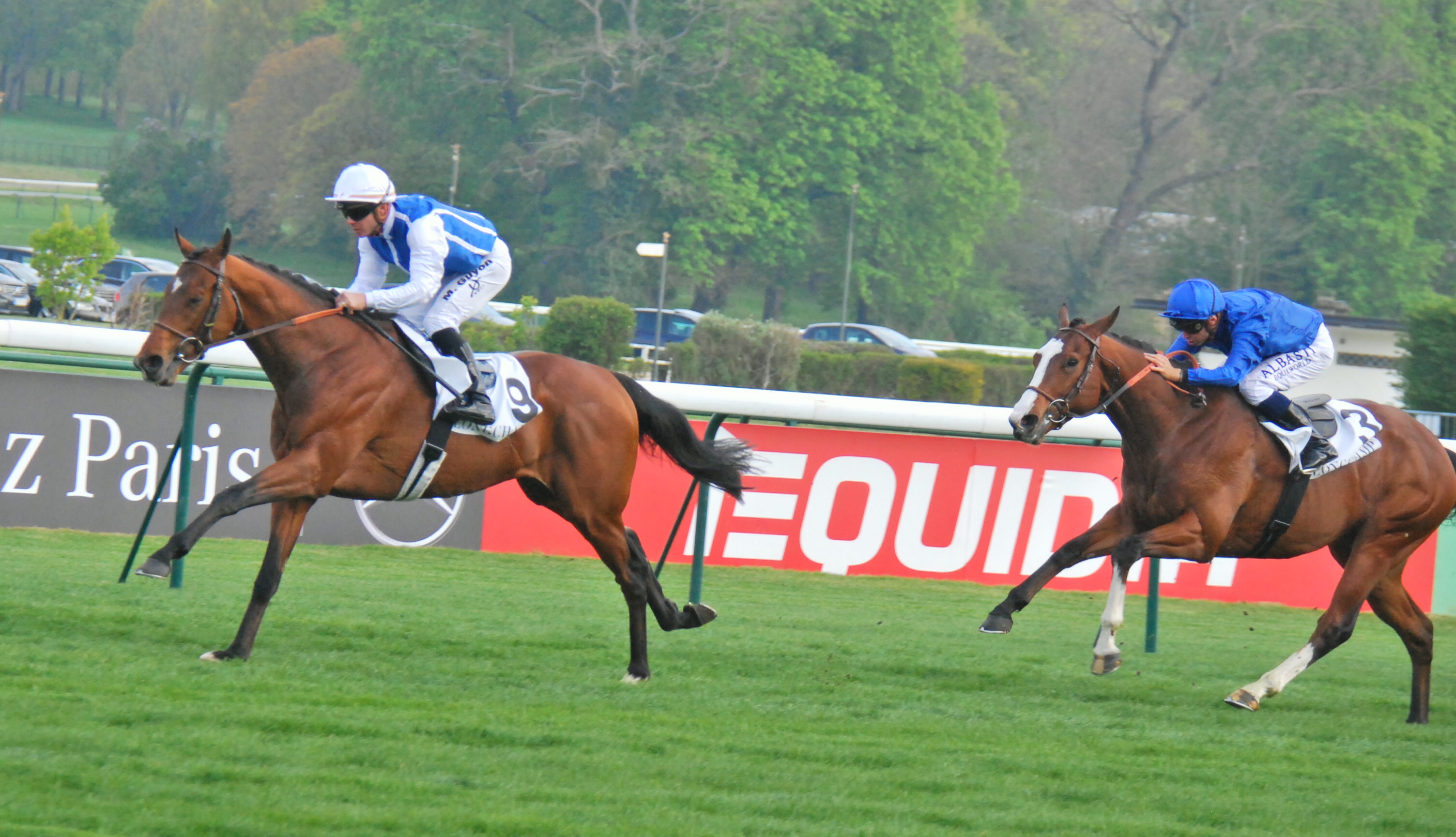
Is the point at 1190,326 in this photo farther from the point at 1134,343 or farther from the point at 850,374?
the point at 850,374

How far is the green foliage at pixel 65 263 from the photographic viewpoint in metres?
25.8

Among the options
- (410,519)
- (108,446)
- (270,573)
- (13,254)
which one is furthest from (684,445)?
(13,254)

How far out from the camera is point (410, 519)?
9328 mm

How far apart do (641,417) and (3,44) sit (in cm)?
7355

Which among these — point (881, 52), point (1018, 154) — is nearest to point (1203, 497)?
point (881, 52)

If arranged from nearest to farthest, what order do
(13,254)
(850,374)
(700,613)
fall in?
(700,613) → (850,374) → (13,254)

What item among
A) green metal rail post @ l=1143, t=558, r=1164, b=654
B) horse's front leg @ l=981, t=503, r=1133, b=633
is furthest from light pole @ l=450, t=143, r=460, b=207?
horse's front leg @ l=981, t=503, r=1133, b=633

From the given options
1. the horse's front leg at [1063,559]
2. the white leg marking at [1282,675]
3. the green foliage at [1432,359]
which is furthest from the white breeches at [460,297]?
the green foliage at [1432,359]

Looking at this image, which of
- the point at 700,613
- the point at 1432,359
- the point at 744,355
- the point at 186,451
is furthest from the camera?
the point at 744,355

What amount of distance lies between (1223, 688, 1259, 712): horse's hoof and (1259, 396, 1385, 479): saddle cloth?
92cm

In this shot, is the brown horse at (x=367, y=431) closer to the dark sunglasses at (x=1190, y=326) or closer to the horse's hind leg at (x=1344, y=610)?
the dark sunglasses at (x=1190, y=326)

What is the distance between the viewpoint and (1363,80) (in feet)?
164

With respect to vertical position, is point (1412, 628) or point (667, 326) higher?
point (1412, 628)

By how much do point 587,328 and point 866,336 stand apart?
15525 mm
